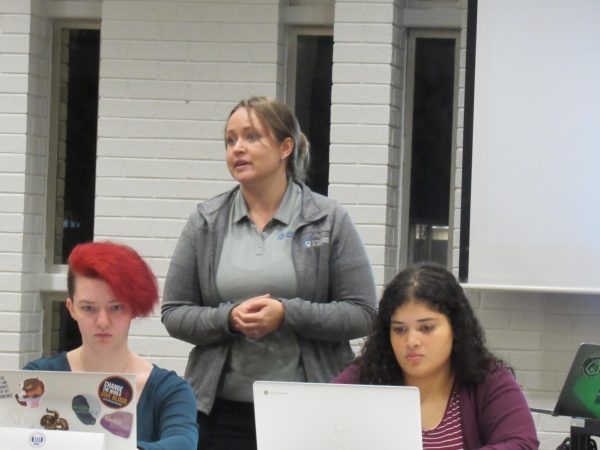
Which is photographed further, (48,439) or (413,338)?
(413,338)

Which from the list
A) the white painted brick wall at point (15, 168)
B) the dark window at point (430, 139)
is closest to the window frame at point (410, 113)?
the dark window at point (430, 139)

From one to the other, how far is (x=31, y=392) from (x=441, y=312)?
2.82 feet

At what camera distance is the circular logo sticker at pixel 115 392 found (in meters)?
2.12

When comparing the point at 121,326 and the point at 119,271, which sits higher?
the point at 119,271

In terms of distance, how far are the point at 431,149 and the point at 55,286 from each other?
5.48 feet

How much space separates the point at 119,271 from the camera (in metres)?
2.39

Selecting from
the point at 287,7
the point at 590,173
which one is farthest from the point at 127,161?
the point at 590,173

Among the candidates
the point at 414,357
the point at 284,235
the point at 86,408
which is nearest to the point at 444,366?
the point at 414,357

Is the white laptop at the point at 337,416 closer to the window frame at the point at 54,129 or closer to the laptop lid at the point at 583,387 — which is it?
the laptop lid at the point at 583,387

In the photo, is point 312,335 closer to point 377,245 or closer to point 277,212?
point 277,212

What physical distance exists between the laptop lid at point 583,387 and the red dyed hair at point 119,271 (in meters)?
1.24

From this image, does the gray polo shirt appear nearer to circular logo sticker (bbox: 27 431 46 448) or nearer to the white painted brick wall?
circular logo sticker (bbox: 27 431 46 448)

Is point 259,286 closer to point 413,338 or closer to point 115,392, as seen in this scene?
point 413,338

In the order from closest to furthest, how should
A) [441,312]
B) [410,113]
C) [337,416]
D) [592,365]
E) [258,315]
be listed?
[337,416] < [441,312] < [258,315] < [592,365] < [410,113]
